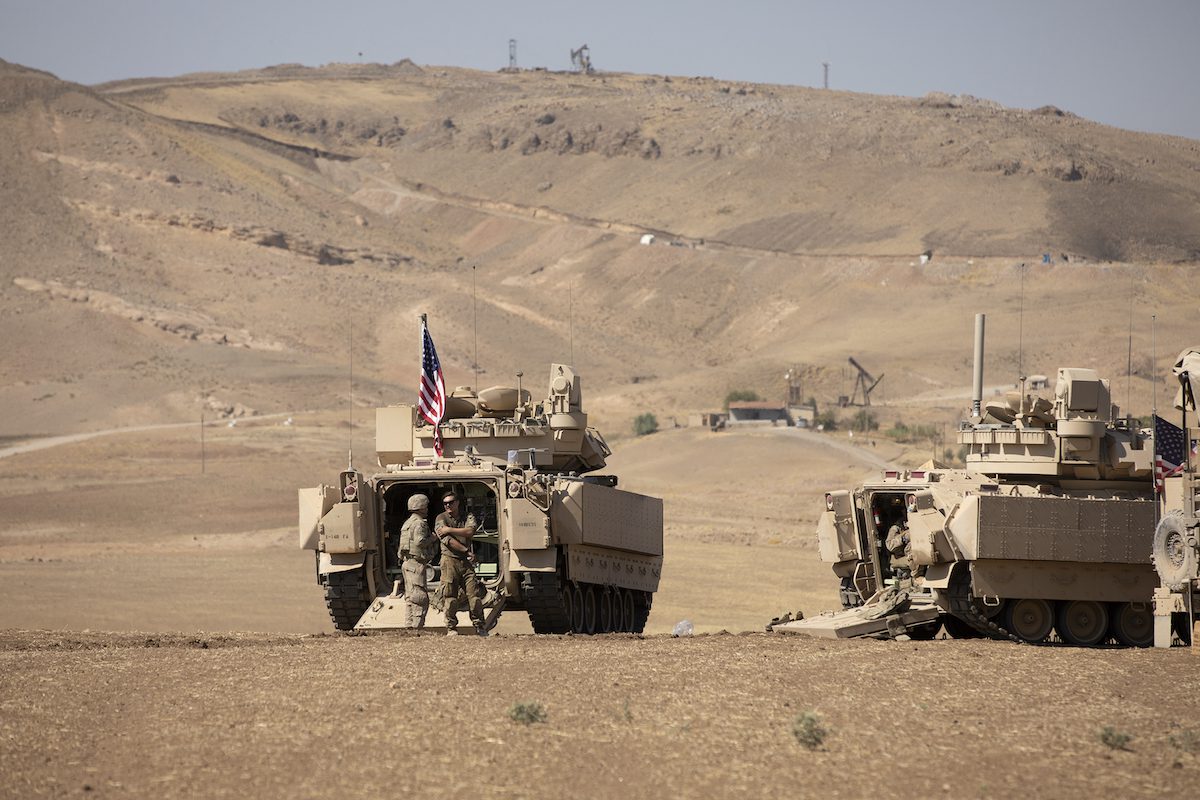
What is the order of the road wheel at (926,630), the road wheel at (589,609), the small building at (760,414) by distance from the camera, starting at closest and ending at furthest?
1. the road wheel at (926,630)
2. the road wheel at (589,609)
3. the small building at (760,414)

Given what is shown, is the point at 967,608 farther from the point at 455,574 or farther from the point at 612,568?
the point at 455,574

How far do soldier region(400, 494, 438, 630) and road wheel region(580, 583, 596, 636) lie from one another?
314 cm

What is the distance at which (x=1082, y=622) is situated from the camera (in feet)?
73.2

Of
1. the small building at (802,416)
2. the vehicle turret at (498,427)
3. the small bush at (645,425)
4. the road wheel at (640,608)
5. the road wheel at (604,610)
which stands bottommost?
the small bush at (645,425)

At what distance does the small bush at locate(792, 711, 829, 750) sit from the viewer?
493 inches

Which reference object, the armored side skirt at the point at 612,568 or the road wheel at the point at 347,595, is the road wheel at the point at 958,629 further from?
the road wheel at the point at 347,595

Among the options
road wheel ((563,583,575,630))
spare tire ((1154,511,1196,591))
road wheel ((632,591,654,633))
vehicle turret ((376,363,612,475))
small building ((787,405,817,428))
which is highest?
vehicle turret ((376,363,612,475))

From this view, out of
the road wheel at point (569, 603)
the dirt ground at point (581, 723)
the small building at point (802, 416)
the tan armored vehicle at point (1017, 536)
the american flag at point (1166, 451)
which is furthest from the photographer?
the small building at point (802, 416)

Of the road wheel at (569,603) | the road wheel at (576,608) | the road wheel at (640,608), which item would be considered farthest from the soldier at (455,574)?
the road wheel at (640,608)

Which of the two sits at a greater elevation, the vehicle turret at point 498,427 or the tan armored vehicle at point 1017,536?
the vehicle turret at point 498,427

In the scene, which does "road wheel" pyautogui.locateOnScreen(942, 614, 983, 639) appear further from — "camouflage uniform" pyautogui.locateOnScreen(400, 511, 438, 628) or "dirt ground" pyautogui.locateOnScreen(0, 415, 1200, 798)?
"camouflage uniform" pyautogui.locateOnScreen(400, 511, 438, 628)

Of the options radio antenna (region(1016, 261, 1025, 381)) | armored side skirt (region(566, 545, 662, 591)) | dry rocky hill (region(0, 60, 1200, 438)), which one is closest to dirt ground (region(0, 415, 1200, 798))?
armored side skirt (region(566, 545, 662, 591))

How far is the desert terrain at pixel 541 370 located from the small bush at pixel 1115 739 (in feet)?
0.20

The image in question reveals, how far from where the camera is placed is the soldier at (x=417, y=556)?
19.9 meters
